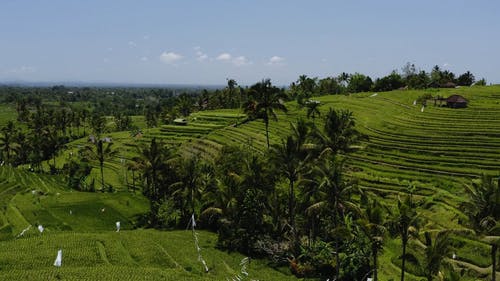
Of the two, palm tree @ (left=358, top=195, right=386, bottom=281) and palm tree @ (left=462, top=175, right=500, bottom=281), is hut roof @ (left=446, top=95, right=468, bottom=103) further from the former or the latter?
palm tree @ (left=358, top=195, right=386, bottom=281)

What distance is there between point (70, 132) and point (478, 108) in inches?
4529

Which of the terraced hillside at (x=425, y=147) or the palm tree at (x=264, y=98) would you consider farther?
the palm tree at (x=264, y=98)

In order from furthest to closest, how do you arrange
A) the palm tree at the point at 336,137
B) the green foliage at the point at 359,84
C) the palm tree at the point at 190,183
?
1. the green foliage at the point at 359,84
2. the palm tree at the point at 190,183
3. the palm tree at the point at 336,137

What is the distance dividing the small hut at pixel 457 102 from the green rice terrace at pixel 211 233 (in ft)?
8.27

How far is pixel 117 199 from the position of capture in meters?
51.0

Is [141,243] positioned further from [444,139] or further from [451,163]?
[444,139]

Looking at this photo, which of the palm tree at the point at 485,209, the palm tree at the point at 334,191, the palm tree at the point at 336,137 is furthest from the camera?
the palm tree at the point at 336,137

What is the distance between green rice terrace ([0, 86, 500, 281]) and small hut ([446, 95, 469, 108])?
252cm

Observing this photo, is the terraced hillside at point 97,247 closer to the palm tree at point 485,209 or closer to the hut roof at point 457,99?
the palm tree at point 485,209

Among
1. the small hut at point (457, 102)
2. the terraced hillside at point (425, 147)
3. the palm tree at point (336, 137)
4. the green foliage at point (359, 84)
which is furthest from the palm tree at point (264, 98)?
the green foliage at point (359, 84)

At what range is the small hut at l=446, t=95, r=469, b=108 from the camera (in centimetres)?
7488

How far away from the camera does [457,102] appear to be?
7519 cm

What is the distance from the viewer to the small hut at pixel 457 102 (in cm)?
7488

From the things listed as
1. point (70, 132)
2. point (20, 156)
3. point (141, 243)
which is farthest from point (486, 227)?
point (70, 132)
